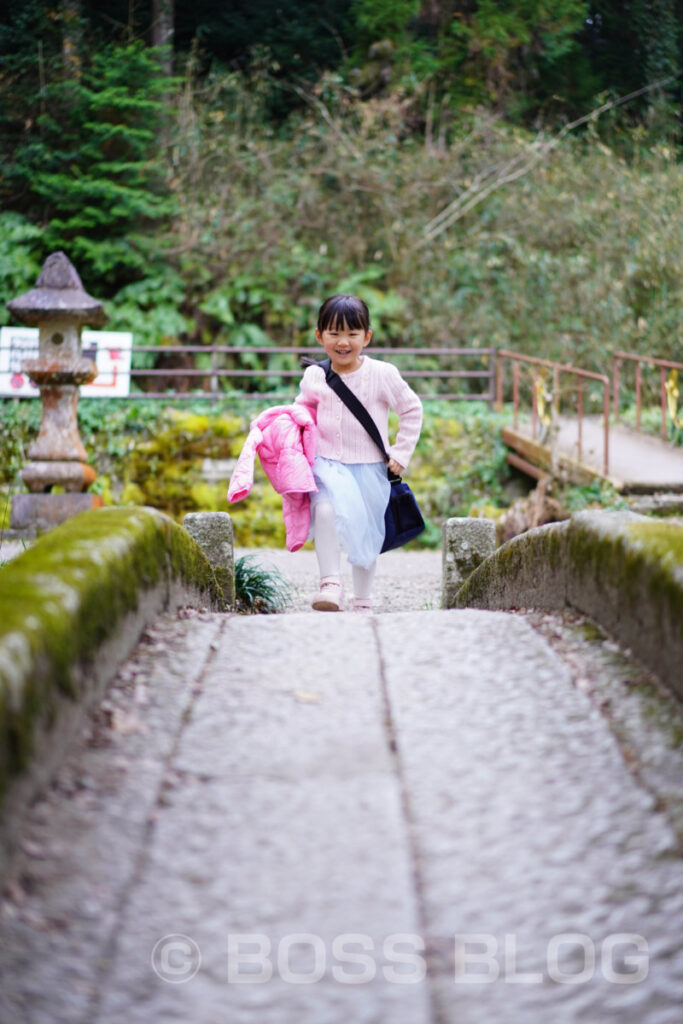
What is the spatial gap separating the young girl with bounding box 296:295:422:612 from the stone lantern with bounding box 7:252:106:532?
223 inches

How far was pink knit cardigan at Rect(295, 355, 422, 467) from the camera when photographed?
4.43 metres

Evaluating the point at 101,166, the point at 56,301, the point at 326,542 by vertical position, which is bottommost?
the point at 326,542

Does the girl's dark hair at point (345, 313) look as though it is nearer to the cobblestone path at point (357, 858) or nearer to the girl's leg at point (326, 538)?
the girl's leg at point (326, 538)

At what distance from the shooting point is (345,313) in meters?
4.30

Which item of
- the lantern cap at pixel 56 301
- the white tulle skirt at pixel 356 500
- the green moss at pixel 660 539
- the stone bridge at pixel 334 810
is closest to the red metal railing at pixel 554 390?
the lantern cap at pixel 56 301

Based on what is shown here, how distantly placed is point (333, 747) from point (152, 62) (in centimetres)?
1500

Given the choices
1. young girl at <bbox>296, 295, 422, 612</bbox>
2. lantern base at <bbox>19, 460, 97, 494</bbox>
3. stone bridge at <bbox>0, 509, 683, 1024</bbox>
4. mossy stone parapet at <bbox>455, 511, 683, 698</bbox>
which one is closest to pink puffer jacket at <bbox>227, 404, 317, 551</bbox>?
young girl at <bbox>296, 295, 422, 612</bbox>

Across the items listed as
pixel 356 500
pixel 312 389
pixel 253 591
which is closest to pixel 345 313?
pixel 312 389

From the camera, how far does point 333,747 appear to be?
212 centimetres

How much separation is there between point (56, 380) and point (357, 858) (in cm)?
856

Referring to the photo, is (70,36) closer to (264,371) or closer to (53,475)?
(264,371)

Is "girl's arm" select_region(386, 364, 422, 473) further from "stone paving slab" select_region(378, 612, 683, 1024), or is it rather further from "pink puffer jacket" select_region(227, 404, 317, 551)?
"stone paving slab" select_region(378, 612, 683, 1024)

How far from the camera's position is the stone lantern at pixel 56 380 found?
9516 millimetres

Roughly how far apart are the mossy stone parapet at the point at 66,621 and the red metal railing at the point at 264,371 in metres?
10.1
